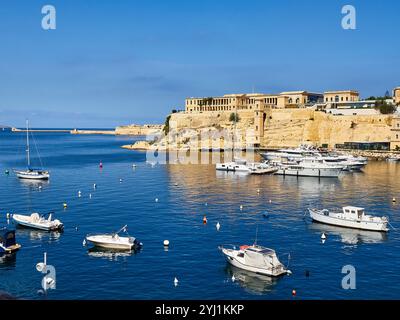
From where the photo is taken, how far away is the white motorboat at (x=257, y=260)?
28.2m

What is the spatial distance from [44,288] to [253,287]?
40.1 ft

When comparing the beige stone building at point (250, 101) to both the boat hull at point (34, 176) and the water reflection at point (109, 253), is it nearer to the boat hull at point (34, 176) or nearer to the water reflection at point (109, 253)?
the boat hull at point (34, 176)

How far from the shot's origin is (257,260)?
29.0 metres

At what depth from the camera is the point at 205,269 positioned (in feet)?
96.7

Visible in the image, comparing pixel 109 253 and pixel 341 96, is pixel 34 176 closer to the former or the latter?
pixel 109 253

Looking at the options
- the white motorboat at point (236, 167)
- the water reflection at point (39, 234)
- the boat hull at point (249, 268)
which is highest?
the white motorboat at point (236, 167)

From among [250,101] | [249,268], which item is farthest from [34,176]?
[250,101]

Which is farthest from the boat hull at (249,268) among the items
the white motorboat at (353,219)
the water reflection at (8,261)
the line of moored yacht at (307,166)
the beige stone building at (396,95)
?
the beige stone building at (396,95)

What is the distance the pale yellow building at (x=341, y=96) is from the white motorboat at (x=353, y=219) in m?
112

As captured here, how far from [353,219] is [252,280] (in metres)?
16.5

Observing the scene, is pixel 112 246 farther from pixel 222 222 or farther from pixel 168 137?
pixel 168 137

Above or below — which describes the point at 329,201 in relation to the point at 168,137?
below

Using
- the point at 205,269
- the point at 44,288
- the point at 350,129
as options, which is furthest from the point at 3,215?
the point at 350,129

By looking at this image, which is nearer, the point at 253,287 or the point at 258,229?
the point at 253,287
